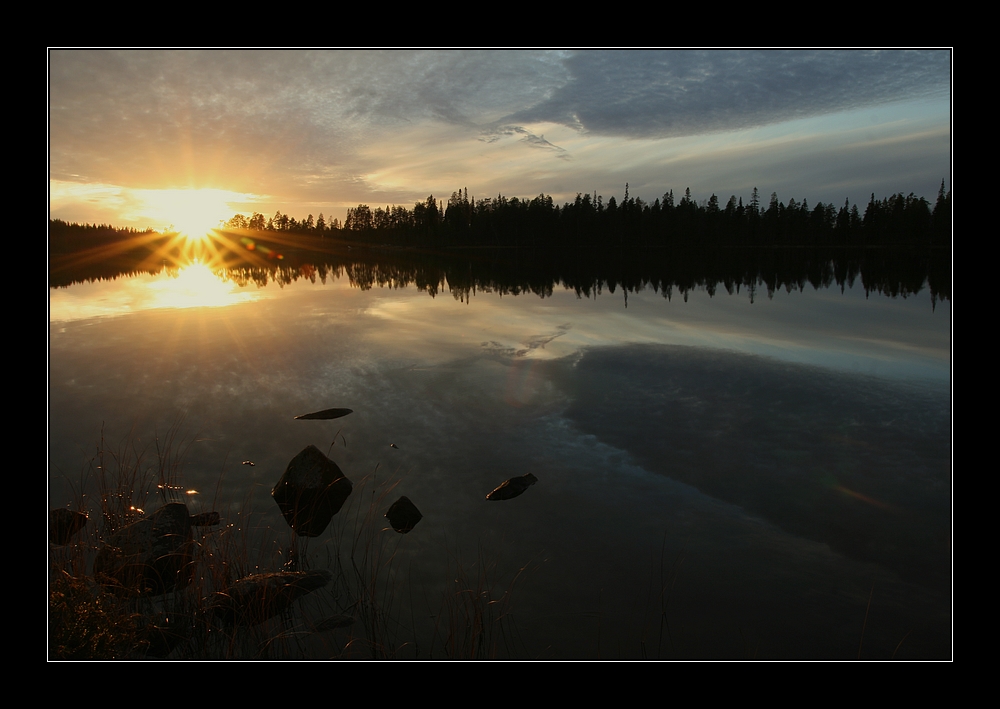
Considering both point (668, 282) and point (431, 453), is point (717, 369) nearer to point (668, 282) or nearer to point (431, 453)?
point (431, 453)

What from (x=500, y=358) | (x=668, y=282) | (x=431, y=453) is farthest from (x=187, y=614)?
(x=668, y=282)

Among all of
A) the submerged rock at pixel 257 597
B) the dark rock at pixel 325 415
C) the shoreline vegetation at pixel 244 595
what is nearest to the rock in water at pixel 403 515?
the shoreline vegetation at pixel 244 595

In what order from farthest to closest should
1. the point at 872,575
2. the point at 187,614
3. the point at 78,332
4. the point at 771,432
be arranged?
1. the point at 78,332
2. the point at 771,432
3. the point at 872,575
4. the point at 187,614

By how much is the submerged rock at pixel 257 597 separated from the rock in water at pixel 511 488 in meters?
2.56

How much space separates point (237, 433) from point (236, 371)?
14.4 feet

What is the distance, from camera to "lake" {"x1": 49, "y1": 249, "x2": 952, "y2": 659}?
486cm

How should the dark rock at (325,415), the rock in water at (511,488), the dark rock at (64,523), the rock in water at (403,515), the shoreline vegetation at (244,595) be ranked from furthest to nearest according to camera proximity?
the dark rock at (325,415) < the rock in water at (511,488) < the rock in water at (403,515) < the dark rock at (64,523) < the shoreline vegetation at (244,595)

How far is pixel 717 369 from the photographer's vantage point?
12508 millimetres

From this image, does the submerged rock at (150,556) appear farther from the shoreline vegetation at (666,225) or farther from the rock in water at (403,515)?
the shoreline vegetation at (666,225)

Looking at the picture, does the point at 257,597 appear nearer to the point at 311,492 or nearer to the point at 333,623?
the point at 333,623

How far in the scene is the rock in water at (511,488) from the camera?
22.7ft

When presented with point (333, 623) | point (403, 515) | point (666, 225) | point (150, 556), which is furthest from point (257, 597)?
point (666, 225)

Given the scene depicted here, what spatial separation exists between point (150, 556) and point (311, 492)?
6.07ft
